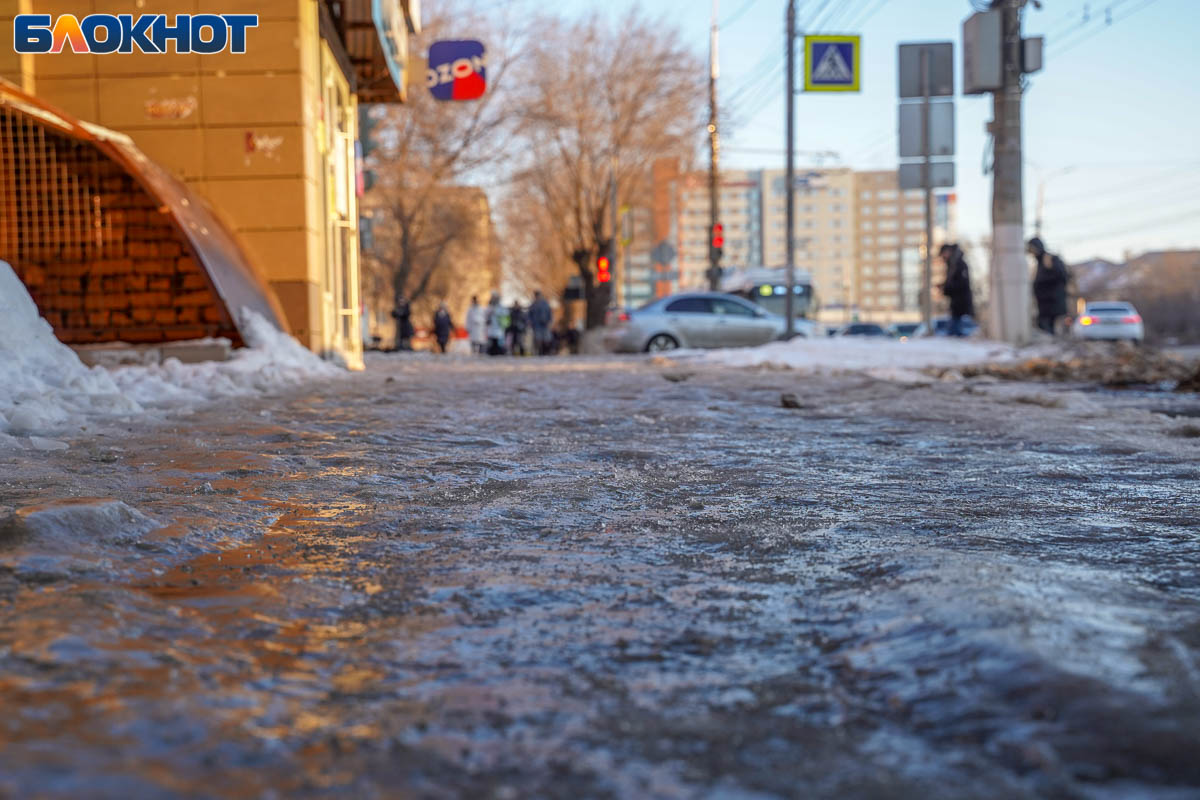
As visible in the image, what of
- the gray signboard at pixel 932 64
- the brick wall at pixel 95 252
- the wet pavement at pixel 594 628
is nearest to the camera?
the wet pavement at pixel 594 628

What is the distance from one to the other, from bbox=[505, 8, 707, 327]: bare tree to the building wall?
17.6 meters

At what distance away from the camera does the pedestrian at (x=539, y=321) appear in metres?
28.2

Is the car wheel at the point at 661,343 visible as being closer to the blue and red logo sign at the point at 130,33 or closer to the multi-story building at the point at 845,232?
the blue and red logo sign at the point at 130,33

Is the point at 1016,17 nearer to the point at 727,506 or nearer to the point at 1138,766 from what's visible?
the point at 727,506

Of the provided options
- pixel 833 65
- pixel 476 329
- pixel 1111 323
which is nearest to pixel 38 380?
pixel 833 65

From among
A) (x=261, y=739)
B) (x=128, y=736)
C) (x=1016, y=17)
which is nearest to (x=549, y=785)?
(x=261, y=739)

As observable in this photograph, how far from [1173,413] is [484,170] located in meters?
23.7

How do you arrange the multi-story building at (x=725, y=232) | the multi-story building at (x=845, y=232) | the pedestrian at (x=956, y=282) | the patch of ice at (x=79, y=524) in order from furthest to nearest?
the multi-story building at (x=845, y=232) < the multi-story building at (x=725, y=232) < the pedestrian at (x=956, y=282) < the patch of ice at (x=79, y=524)

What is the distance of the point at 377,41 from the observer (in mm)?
14273

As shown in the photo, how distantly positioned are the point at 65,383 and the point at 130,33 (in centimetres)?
652

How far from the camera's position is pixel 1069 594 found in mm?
2230

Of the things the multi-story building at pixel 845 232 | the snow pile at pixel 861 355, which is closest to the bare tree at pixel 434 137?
the snow pile at pixel 861 355

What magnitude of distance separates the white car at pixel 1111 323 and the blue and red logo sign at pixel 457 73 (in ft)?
54.1

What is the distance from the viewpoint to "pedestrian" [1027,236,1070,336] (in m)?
22.1
